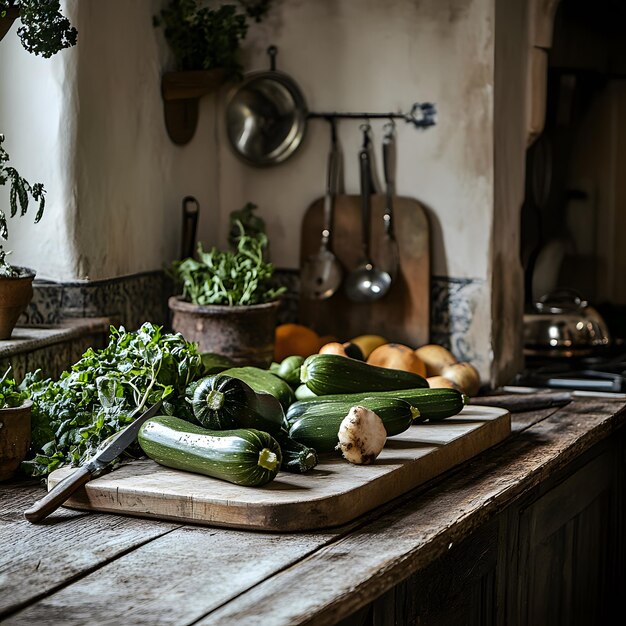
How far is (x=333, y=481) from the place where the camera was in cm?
153

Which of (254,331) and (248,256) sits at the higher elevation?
(248,256)

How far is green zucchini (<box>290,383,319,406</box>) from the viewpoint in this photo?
1957 millimetres

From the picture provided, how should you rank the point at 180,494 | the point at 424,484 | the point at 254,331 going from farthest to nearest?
the point at 254,331
the point at 424,484
the point at 180,494

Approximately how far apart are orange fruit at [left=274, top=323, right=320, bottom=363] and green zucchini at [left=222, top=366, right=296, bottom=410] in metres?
0.56

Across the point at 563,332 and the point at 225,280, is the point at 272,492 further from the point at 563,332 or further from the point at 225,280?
the point at 563,332

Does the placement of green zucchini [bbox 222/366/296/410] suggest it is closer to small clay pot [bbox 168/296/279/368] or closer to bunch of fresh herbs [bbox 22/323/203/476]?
bunch of fresh herbs [bbox 22/323/203/476]

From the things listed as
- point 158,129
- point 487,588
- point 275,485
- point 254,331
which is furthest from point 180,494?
point 158,129

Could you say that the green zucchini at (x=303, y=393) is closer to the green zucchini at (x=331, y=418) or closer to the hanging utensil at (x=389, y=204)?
the green zucchini at (x=331, y=418)

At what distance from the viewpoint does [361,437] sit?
160 centimetres

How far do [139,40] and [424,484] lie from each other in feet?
4.57

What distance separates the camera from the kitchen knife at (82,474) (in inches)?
58.1

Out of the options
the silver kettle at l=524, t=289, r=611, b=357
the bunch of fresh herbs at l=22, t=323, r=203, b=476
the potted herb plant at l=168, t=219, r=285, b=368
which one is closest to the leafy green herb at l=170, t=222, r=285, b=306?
the potted herb plant at l=168, t=219, r=285, b=368

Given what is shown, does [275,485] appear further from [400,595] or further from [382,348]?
[382,348]

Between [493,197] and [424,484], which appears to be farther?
[493,197]
